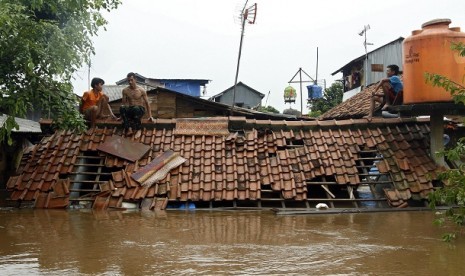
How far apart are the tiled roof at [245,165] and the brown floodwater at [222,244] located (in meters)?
0.61

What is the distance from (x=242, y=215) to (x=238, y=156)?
1805mm

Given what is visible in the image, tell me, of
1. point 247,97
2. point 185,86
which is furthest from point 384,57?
point 185,86

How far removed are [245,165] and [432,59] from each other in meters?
4.11

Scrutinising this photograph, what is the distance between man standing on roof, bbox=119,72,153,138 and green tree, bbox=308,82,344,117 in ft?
80.0

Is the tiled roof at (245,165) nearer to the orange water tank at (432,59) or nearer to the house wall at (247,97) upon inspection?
the orange water tank at (432,59)

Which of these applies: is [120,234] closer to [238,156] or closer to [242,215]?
[242,215]

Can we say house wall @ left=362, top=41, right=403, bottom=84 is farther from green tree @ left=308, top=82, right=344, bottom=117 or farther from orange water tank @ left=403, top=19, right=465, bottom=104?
orange water tank @ left=403, top=19, right=465, bottom=104

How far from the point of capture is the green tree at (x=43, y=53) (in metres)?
6.22

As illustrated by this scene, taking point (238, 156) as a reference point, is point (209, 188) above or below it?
below

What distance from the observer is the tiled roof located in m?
8.64

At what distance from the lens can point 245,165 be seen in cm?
925

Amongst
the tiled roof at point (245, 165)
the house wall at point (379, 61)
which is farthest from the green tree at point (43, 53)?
the house wall at point (379, 61)

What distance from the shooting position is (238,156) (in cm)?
952

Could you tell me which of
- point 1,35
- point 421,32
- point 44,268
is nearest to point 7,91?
point 1,35
